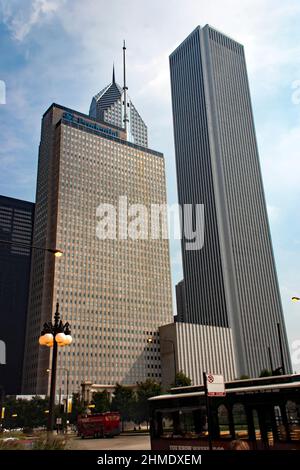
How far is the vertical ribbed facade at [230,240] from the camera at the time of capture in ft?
565

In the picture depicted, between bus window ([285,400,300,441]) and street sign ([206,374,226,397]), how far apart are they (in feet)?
15.2

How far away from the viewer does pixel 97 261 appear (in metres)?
169

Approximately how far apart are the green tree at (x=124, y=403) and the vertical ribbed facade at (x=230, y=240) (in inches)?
3353

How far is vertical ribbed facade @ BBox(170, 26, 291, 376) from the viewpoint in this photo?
172m

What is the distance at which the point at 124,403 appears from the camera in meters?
89.1

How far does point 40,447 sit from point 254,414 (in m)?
9.04

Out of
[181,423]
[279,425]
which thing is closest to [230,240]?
[181,423]

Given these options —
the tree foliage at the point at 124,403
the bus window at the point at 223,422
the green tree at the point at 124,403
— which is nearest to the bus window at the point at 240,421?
the bus window at the point at 223,422

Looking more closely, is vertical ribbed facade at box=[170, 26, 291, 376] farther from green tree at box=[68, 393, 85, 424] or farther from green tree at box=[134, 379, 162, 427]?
green tree at box=[134, 379, 162, 427]

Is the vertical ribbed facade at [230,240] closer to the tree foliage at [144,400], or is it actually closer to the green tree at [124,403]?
the green tree at [124,403]

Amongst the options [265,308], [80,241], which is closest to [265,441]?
[80,241]

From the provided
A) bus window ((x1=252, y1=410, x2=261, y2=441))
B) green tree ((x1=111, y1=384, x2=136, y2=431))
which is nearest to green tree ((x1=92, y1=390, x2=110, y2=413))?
green tree ((x1=111, y1=384, x2=136, y2=431))

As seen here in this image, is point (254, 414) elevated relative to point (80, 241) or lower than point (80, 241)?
lower
